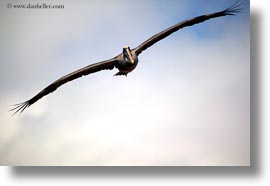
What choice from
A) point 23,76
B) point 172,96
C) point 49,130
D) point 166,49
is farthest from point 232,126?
point 23,76

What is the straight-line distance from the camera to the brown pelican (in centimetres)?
192

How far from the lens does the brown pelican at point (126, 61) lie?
1921 mm

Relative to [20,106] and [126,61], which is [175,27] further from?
[20,106]

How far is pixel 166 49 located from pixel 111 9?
269 millimetres

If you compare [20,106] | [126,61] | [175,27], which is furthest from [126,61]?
[20,106]

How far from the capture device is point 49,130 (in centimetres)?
192

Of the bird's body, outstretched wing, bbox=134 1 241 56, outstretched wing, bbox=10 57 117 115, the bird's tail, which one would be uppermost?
outstretched wing, bbox=134 1 241 56

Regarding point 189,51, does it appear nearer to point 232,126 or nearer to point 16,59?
point 232,126

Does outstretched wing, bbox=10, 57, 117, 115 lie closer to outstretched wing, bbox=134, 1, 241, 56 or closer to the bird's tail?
the bird's tail

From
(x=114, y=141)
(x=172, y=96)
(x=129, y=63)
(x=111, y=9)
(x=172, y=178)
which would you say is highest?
(x=111, y=9)

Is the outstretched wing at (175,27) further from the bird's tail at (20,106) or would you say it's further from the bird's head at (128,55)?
the bird's tail at (20,106)

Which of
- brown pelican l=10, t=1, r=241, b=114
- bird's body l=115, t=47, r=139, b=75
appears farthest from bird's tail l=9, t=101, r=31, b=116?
bird's body l=115, t=47, r=139, b=75

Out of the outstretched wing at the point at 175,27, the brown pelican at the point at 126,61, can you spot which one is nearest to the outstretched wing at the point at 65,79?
the brown pelican at the point at 126,61

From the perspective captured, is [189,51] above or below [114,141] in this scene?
above
